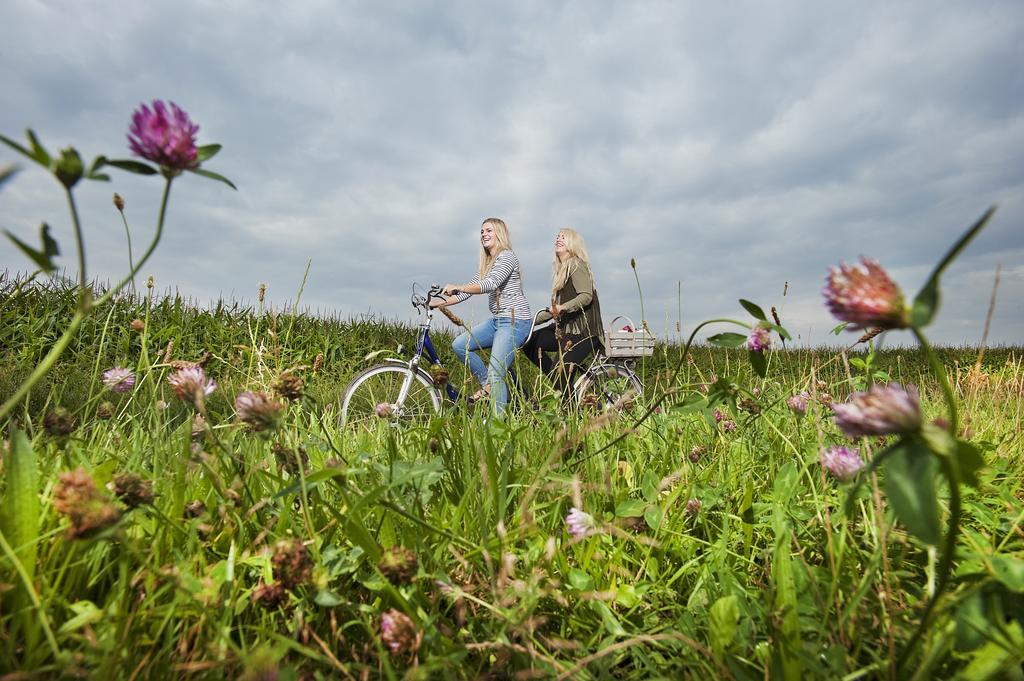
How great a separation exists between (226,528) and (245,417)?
0.34 meters

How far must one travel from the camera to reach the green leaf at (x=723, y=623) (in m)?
1.04

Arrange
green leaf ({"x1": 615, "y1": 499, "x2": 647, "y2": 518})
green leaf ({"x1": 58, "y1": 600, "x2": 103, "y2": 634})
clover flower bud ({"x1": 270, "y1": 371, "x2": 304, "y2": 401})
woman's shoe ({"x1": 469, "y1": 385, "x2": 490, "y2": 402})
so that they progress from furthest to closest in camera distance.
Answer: woman's shoe ({"x1": 469, "y1": 385, "x2": 490, "y2": 402}) < green leaf ({"x1": 615, "y1": 499, "x2": 647, "y2": 518}) < clover flower bud ({"x1": 270, "y1": 371, "x2": 304, "y2": 401}) < green leaf ({"x1": 58, "y1": 600, "x2": 103, "y2": 634})

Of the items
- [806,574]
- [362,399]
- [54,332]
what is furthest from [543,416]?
[54,332]

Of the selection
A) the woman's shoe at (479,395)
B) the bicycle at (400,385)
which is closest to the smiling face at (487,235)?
the bicycle at (400,385)

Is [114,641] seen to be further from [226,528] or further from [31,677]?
[226,528]

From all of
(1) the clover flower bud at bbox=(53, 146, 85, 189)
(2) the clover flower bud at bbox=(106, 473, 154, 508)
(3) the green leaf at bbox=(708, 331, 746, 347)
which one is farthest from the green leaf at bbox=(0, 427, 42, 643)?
(3) the green leaf at bbox=(708, 331, 746, 347)

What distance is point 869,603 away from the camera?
1.19 metres

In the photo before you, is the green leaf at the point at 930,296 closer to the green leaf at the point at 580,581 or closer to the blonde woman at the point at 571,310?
the green leaf at the point at 580,581

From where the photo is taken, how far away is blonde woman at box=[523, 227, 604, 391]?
6561 millimetres

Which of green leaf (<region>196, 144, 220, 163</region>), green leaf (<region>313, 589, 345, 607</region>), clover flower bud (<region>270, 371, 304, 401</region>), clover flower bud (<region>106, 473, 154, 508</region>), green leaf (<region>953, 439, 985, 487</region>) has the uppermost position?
green leaf (<region>196, 144, 220, 163</region>)

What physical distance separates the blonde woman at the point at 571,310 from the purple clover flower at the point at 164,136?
5.46 m

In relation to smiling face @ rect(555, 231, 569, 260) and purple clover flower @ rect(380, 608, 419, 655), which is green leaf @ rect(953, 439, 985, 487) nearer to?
purple clover flower @ rect(380, 608, 419, 655)

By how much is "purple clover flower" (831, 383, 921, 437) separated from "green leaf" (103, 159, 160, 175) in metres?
0.99

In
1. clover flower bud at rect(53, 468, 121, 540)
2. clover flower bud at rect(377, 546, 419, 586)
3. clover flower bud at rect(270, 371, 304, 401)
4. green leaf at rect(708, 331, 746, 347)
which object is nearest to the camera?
clover flower bud at rect(53, 468, 121, 540)
